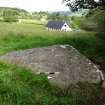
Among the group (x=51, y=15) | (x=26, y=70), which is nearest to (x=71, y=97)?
(x=26, y=70)

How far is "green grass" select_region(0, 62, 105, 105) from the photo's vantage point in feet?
20.2

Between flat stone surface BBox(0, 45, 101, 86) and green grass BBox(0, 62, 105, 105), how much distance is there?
13.8 inches

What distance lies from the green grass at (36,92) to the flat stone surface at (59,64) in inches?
13.8

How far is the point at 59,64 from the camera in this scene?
8.45 m

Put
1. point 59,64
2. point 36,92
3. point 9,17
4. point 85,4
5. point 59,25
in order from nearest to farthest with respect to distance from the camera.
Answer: point 36,92, point 59,64, point 85,4, point 9,17, point 59,25

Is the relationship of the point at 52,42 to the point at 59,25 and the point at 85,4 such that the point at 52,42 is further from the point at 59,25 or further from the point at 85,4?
the point at 59,25

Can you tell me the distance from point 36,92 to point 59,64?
204 cm

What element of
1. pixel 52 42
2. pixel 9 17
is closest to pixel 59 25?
pixel 9 17

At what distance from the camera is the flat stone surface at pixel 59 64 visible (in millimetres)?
7715

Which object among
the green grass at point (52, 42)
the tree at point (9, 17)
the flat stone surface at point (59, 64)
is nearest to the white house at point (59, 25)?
the tree at point (9, 17)

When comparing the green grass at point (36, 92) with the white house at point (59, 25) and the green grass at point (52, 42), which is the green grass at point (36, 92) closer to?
the green grass at point (52, 42)

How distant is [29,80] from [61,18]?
2169 inches

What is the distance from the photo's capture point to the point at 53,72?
7910 mm

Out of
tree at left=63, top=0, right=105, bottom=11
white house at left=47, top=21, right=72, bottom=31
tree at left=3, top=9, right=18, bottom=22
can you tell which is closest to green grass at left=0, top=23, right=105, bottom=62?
tree at left=63, top=0, right=105, bottom=11
